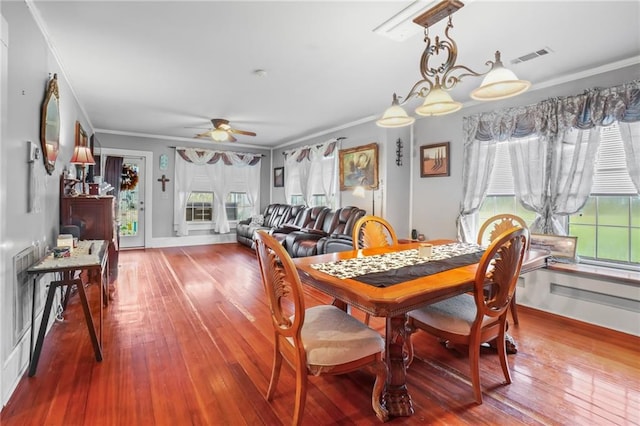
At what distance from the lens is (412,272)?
182cm

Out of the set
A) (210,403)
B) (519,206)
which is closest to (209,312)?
(210,403)

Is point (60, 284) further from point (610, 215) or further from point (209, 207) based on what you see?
point (209, 207)

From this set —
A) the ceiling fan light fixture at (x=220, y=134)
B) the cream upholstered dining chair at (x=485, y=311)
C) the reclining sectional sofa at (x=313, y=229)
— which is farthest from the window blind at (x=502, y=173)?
the ceiling fan light fixture at (x=220, y=134)

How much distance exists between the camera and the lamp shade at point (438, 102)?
2098mm

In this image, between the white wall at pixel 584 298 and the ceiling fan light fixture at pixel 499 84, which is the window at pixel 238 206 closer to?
the white wall at pixel 584 298

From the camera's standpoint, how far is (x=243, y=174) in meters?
7.89

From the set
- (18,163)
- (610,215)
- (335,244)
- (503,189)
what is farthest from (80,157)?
(610,215)

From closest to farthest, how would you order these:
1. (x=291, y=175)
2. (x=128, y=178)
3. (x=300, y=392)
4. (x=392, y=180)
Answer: (x=300, y=392), (x=392, y=180), (x=128, y=178), (x=291, y=175)

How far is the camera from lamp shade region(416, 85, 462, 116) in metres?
2.10

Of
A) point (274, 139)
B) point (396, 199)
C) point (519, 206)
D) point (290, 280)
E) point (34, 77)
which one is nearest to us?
point (290, 280)

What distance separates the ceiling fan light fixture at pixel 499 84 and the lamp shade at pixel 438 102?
164 millimetres

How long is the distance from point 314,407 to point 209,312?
1759 mm

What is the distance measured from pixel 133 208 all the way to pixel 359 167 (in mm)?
5059

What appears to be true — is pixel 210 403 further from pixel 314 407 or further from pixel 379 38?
pixel 379 38
